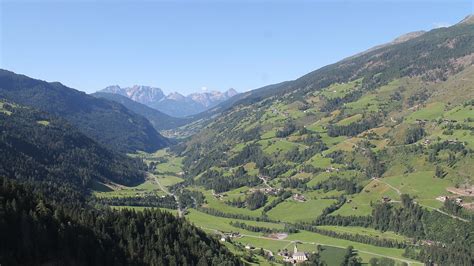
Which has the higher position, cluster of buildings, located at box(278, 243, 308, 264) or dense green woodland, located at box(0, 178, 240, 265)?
dense green woodland, located at box(0, 178, 240, 265)

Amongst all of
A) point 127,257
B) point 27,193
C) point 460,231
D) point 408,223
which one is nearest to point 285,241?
point 408,223

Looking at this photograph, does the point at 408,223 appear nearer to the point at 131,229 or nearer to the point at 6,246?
the point at 131,229

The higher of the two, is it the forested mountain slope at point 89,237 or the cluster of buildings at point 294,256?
the forested mountain slope at point 89,237

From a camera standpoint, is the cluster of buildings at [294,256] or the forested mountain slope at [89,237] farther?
the cluster of buildings at [294,256]

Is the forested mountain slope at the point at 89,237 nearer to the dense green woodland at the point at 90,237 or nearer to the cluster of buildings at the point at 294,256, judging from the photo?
the dense green woodland at the point at 90,237

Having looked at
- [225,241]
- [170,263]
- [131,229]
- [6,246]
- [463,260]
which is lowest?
[463,260]

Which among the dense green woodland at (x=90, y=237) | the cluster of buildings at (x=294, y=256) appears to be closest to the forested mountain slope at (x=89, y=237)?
the dense green woodland at (x=90, y=237)

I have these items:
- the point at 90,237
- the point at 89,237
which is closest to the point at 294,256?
the point at 90,237

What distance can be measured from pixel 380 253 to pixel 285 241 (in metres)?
36.9

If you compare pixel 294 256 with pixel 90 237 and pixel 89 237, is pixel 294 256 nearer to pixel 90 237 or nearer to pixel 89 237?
pixel 90 237

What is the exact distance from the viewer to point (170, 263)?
126875 millimetres

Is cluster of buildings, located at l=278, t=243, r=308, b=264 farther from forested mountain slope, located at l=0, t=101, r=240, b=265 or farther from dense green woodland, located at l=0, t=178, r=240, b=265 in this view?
dense green woodland, located at l=0, t=178, r=240, b=265

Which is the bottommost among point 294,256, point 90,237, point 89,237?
point 294,256

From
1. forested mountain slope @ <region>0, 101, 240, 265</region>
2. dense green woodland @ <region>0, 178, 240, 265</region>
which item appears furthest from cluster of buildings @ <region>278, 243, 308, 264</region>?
dense green woodland @ <region>0, 178, 240, 265</region>
